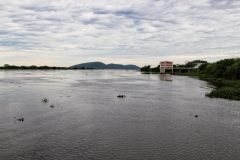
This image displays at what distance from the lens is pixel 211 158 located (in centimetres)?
1454

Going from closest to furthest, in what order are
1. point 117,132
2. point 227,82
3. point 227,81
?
point 117,132 < point 227,82 < point 227,81

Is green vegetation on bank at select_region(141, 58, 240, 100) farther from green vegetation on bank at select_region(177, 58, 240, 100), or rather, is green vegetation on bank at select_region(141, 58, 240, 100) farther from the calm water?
the calm water

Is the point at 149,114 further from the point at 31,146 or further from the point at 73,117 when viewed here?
the point at 31,146

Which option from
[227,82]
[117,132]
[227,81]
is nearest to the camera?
[117,132]

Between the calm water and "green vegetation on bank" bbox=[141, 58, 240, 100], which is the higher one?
"green vegetation on bank" bbox=[141, 58, 240, 100]

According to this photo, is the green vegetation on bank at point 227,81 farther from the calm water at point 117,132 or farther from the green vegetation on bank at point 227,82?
the calm water at point 117,132

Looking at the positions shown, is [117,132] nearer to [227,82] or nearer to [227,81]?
[227,82]

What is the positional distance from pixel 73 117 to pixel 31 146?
825cm

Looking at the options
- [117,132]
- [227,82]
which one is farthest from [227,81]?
[117,132]

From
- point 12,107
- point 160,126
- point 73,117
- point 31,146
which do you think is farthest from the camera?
point 12,107

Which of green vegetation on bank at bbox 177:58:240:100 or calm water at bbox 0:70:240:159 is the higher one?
green vegetation on bank at bbox 177:58:240:100

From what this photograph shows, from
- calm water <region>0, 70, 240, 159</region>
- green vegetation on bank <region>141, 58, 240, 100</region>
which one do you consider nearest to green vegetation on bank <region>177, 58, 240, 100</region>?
green vegetation on bank <region>141, 58, 240, 100</region>

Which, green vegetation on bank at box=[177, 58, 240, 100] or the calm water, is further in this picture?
green vegetation on bank at box=[177, 58, 240, 100]

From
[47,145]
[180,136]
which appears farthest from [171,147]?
[47,145]
